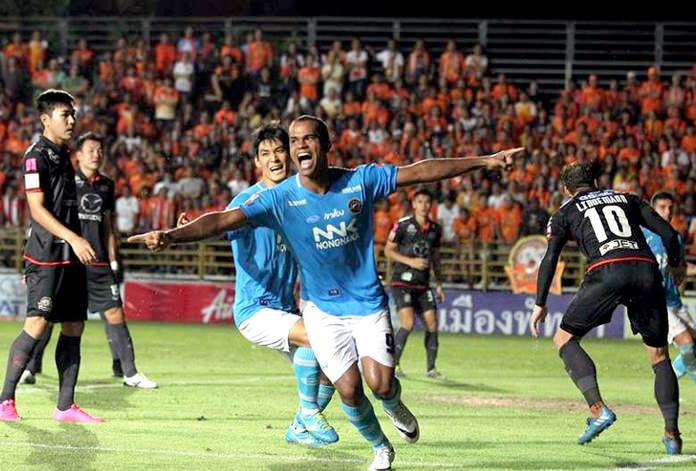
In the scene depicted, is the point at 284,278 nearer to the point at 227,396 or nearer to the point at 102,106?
the point at 227,396

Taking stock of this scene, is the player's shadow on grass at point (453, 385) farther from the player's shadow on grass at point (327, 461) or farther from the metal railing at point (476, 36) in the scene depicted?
the metal railing at point (476, 36)

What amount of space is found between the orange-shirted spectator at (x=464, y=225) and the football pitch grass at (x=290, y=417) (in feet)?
20.5

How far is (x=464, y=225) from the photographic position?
83.0ft

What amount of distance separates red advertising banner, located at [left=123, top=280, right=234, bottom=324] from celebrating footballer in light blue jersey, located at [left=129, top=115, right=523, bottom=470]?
56.1 feet

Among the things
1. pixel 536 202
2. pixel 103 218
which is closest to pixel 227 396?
pixel 103 218

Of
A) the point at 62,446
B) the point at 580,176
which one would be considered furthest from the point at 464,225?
the point at 62,446

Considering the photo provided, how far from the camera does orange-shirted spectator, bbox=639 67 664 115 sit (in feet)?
91.9

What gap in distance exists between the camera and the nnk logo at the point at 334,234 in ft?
27.0

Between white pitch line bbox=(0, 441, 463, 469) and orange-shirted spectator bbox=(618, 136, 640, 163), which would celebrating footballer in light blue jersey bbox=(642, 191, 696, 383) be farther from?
orange-shirted spectator bbox=(618, 136, 640, 163)

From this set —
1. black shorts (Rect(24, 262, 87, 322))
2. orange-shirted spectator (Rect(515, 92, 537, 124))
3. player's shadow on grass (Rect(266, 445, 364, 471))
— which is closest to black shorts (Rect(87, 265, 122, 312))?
black shorts (Rect(24, 262, 87, 322))

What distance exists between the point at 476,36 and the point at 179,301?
1371cm

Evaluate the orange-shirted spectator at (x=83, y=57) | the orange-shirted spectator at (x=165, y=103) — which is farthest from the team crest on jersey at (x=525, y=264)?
the orange-shirted spectator at (x=83, y=57)

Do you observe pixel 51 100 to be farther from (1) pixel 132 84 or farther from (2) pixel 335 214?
(1) pixel 132 84

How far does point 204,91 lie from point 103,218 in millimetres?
17924
